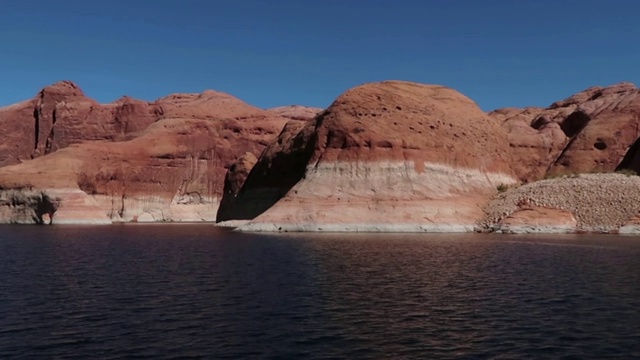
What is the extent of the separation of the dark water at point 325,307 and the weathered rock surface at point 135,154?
90169mm

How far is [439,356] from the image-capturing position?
14656 millimetres

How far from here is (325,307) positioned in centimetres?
2052

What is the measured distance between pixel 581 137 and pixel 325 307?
3546 inches

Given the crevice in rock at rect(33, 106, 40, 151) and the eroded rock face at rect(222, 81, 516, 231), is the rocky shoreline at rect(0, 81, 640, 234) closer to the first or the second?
the eroded rock face at rect(222, 81, 516, 231)

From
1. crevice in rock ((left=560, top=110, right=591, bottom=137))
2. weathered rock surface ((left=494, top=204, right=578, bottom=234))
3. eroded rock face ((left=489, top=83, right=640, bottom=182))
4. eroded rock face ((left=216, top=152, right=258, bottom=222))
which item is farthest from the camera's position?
crevice in rock ((left=560, top=110, right=591, bottom=137))

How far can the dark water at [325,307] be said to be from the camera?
1551cm

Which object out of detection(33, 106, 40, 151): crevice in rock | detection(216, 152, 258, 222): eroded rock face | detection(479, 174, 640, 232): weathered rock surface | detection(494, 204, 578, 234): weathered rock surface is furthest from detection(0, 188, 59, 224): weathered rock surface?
detection(494, 204, 578, 234): weathered rock surface

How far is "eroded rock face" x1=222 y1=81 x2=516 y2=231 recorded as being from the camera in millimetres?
63156

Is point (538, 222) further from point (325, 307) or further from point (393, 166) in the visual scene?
point (325, 307)

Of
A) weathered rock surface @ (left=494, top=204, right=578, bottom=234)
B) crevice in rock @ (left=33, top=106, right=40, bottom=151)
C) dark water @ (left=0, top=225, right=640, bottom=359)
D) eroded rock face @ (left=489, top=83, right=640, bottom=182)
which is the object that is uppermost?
crevice in rock @ (left=33, top=106, right=40, bottom=151)

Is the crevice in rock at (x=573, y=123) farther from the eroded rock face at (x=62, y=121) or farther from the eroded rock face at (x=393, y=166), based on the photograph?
the eroded rock face at (x=62, y=121)

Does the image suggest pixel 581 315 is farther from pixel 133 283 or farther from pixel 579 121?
pixel 579 121

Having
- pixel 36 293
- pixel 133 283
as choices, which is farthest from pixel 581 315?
pixel 36 293

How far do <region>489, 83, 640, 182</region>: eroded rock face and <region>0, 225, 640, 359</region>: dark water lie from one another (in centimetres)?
6410
